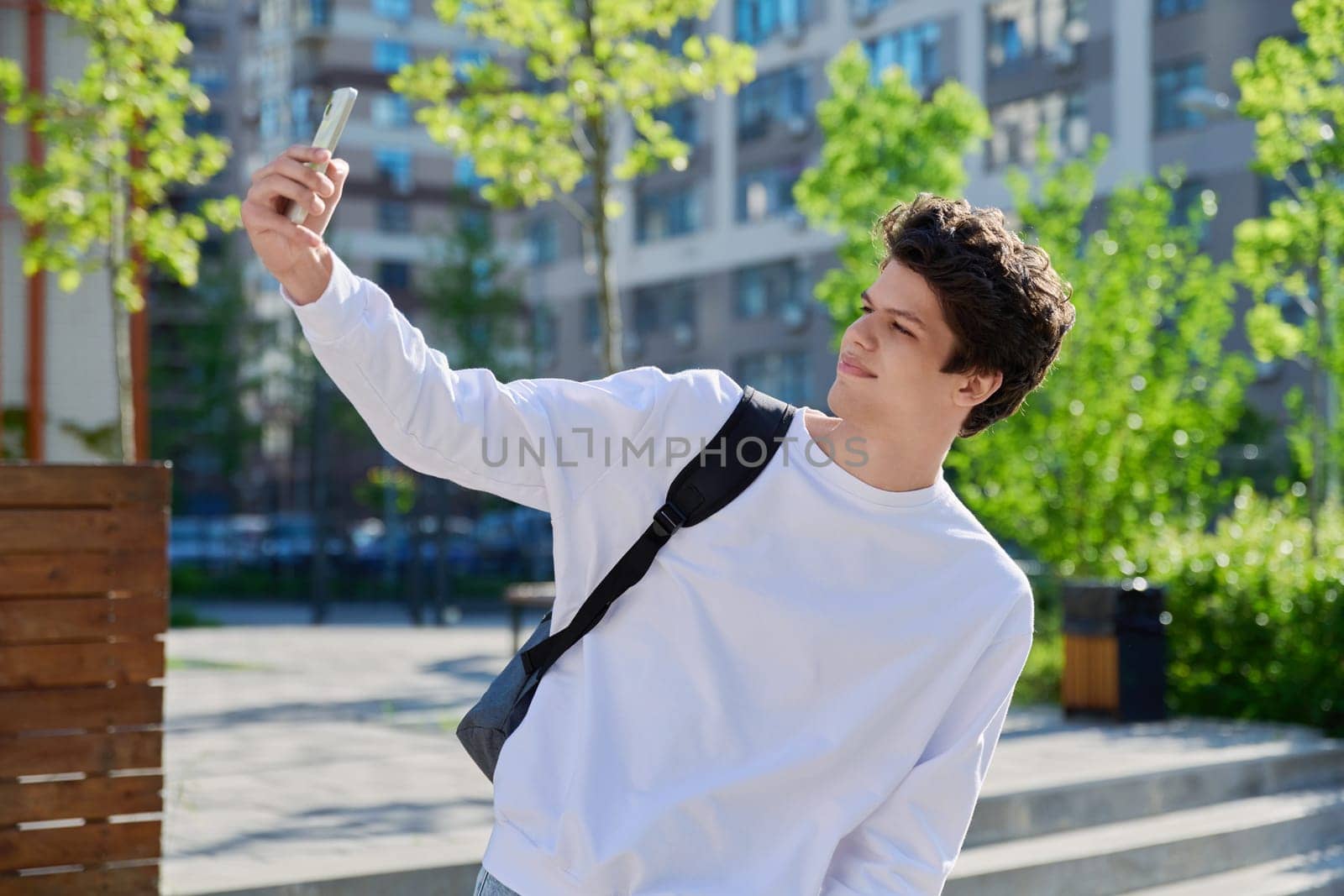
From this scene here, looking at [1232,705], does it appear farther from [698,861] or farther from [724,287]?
[724,287]

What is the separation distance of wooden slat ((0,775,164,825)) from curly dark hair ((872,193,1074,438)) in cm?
331

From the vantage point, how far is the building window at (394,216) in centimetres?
6144

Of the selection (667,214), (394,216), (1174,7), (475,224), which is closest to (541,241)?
(394,216)

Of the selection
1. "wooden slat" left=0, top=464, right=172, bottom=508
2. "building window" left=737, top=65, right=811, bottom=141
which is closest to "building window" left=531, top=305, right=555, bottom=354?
"building window" left=737, top=65, right=811, bottom=141

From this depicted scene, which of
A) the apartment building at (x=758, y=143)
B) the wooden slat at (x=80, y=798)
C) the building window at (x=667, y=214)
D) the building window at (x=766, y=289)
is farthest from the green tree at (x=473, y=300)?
the wooden slat at (x=80, y=798)

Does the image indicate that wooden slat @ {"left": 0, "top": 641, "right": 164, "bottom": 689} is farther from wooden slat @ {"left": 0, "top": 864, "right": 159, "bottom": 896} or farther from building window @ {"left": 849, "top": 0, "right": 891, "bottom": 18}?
building window @ {"left": 849, "top": 0, "right": 891, "bottom": 18}

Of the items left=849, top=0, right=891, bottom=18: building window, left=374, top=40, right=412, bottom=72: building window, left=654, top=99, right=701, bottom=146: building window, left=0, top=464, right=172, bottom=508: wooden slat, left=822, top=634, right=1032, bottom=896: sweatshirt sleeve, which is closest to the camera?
left=822, top=634, right=1032, bottom=896: sweatshirt sleeve

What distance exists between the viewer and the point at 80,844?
471cm

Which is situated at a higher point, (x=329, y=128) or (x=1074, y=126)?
(x=1074, y=126)

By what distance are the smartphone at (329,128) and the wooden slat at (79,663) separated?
3257 mm

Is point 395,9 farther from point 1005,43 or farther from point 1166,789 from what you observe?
point 1166,789

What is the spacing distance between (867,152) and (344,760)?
51.5ft

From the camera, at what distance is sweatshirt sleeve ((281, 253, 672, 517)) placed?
1960 millimetres

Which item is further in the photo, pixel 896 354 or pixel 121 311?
pixel 121 311
